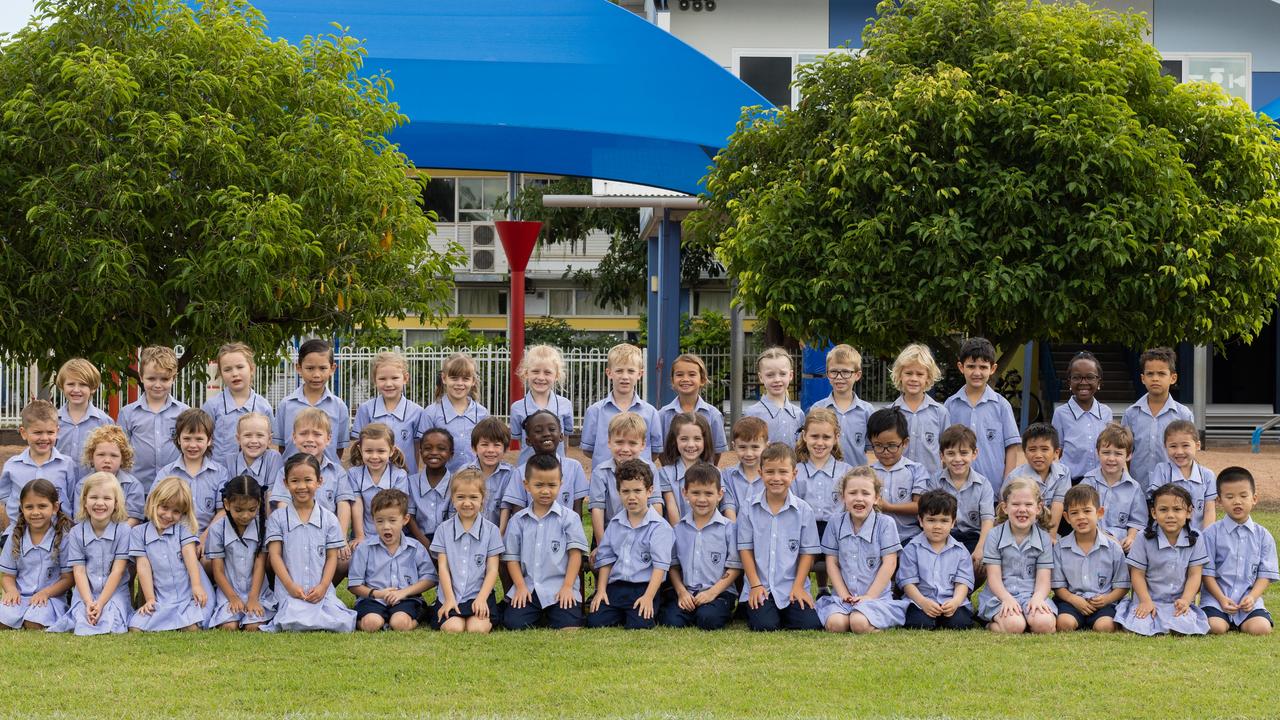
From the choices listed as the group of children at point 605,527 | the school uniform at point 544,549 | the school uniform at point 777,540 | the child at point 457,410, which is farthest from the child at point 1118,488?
the child at point 457,410

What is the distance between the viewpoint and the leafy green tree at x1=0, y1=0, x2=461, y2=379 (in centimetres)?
764

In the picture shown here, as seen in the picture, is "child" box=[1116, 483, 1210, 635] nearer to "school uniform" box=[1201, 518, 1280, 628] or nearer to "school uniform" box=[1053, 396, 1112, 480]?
"school uniform" box=[1201, 518, 1280, 628]

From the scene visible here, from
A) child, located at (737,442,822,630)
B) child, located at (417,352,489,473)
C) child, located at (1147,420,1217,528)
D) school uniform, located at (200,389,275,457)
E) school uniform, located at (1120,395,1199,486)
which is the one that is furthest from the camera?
school uniform, located at (1120,395,1199,486)

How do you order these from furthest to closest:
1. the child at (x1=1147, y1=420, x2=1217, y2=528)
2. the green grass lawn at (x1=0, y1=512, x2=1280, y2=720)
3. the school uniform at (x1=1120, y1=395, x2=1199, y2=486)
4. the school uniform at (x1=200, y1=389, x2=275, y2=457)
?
the school uniform at (x1=1120, y1=395, x2=1199, y2=486) < the school uniform at (x1=200, y1=389, x2=275, y2=457) < the child at (x1=1147, y1=420, x2=1217, y2=528) < the green grass lawn at (x1=0, y1=512, x2=1280, y2=720)

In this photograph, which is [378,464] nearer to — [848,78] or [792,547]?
[792,547]

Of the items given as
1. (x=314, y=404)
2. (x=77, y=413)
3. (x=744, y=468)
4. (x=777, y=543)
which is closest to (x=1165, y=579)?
(x=777, y=543)

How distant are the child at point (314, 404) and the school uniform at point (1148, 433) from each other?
3998 mm

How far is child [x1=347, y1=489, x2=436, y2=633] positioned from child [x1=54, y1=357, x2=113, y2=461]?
4.85ft

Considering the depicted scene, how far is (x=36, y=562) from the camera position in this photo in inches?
234

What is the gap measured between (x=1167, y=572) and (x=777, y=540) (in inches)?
68.2

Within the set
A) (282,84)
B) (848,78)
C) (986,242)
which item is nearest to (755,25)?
(848,78)

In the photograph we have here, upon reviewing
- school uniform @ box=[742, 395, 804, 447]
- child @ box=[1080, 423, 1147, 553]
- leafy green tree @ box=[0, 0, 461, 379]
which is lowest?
child @ box=[1080, 423, 1147, 553]

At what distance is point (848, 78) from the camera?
10633mm

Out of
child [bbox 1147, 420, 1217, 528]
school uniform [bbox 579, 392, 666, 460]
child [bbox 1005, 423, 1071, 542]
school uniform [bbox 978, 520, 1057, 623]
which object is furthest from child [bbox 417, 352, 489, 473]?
child [bbox 1147, 420, 1217, 528]
